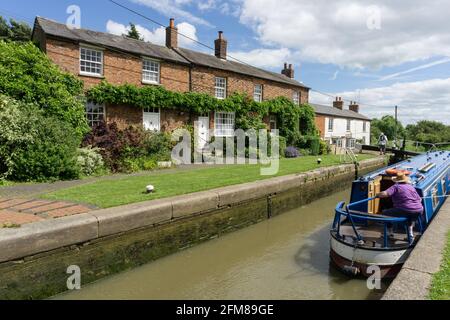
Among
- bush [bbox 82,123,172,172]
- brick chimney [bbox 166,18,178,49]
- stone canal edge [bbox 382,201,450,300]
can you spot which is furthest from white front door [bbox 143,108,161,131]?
stone canal edge [bbox 382,201,450,300]

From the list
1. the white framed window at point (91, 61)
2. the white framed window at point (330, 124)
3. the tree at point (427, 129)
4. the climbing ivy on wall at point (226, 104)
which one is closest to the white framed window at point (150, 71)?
the climbing ivy on wall at point (226, 104)

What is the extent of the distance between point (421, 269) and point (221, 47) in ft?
65.1

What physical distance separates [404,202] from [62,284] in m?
5.86

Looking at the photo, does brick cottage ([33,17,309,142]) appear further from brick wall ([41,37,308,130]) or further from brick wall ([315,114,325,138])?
brick wall ([315,114,325,138])

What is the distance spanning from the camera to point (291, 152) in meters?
19.7

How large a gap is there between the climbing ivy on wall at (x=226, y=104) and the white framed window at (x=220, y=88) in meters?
0.52

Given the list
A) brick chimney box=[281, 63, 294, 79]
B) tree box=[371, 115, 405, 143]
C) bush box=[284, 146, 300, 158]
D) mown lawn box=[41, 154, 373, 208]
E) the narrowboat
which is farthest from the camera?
Result: tree box=[371, 115, 405, 143]

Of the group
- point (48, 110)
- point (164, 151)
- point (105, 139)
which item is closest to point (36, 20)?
Result: point (48, 110)

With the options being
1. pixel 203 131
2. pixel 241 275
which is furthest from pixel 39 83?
pixel 241 275

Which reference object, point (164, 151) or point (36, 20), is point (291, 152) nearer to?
point (164, 151)

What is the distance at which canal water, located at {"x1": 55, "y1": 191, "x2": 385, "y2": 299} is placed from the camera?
540 cm

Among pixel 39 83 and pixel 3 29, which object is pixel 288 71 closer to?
pixel 39 83

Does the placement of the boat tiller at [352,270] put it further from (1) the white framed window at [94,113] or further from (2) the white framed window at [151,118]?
(2) the white framed window at [151,118]

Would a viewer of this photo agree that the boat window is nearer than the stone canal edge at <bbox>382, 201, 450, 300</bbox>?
No
